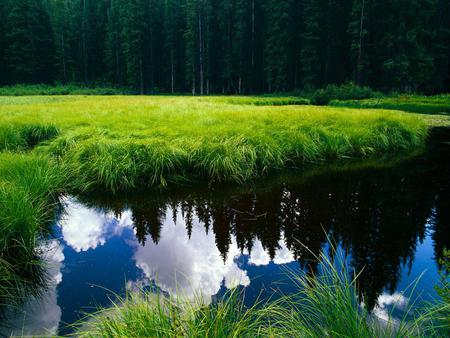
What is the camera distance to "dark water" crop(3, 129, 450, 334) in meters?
2.86

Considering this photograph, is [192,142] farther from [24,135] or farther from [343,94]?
[343,94]

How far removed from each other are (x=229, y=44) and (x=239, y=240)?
42346mm

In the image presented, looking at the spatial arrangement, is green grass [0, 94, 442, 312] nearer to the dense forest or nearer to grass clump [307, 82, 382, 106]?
grass clump [307, 82, 382, 106]

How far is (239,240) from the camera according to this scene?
12.8ft

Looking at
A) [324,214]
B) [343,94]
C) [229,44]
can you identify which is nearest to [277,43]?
[229,44]

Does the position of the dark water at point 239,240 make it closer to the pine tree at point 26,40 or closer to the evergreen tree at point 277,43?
the evergreen tree at point 277,43

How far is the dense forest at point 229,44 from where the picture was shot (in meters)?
31.3

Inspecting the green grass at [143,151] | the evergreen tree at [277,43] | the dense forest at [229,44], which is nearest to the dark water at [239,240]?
the green grass at [143,151]

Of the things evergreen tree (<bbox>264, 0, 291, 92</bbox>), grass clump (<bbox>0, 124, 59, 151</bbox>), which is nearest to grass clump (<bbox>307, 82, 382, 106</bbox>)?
evergreen tree (<bbox>264, 0, 291, 92</bbox>)

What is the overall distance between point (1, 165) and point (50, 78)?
52.4 meters

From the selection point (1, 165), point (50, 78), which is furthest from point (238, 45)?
point (1, 165)

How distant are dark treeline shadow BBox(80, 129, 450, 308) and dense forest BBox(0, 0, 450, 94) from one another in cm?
2818

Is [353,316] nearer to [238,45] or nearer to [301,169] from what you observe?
[301,169]

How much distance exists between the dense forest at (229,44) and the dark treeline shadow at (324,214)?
28.2 m
